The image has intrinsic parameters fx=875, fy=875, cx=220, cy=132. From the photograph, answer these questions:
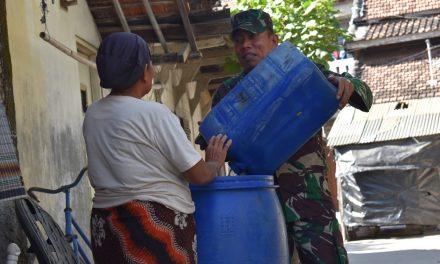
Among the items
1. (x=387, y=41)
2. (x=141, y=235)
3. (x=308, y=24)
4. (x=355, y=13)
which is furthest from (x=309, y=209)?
(x=355, y=13)

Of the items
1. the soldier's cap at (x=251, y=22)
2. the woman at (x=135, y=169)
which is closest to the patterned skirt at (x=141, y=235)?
the woman at (x=135, y=169)

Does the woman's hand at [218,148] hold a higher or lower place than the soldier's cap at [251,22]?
lower

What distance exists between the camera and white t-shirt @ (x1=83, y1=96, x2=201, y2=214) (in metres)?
3.15

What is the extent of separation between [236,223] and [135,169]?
51 centimetres

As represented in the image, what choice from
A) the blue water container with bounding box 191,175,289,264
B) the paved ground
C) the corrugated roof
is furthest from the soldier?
the corrugated roof

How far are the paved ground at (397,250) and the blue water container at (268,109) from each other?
776cm

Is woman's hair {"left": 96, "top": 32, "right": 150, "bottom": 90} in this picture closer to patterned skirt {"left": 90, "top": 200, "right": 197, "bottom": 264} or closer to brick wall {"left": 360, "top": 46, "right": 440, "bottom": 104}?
patterned skirt {"left": 90, "top": 200, "right": 197, "bottom": 264}

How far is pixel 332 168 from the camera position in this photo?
22719 mm

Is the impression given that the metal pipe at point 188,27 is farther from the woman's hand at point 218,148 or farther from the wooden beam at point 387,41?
the wooden beam at point 387,41

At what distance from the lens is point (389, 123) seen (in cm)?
1977

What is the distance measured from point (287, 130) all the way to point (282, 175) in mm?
377

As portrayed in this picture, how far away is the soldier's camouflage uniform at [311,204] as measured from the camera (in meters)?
4.02

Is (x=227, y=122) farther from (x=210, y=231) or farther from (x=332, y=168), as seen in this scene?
(x=332, y=168)

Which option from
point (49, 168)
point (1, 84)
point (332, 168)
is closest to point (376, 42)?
point (332, 168)
